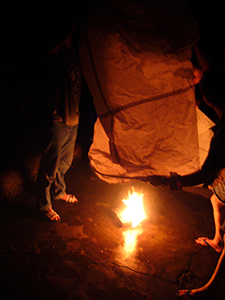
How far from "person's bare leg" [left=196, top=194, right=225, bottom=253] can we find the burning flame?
34.0 inches

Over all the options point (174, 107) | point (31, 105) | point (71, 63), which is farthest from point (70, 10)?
point (31, 105)

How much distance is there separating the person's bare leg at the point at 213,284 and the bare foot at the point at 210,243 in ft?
2.64

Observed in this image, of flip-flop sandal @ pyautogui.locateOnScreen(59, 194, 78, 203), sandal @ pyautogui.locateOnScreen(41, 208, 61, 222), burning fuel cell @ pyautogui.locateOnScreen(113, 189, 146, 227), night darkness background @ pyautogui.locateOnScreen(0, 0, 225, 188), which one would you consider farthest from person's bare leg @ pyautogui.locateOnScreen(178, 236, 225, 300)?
flip-flop sandal @ pyautogui.locateOnScreen(59, 194, 78, 203)

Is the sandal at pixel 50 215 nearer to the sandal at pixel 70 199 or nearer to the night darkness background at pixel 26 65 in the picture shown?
the sandal at pixel 70 199

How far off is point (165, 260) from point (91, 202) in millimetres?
→ 1457

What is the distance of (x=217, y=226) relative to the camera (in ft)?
8.32

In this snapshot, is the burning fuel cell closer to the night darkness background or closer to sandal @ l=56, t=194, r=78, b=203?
sandal @ l=56, t=194, r=78, b=203

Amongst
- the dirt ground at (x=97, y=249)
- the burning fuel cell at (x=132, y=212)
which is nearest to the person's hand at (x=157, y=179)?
the dirt ground at (x=97, y=249)

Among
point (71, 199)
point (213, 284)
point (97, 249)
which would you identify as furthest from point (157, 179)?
point (71, 199)

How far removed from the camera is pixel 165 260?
2.39m

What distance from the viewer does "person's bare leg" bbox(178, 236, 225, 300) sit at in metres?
1.76

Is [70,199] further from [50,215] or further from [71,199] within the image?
[50,215]

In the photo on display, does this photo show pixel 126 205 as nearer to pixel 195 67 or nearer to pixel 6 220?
pixel 6 220

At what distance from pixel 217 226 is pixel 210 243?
0.29 m
